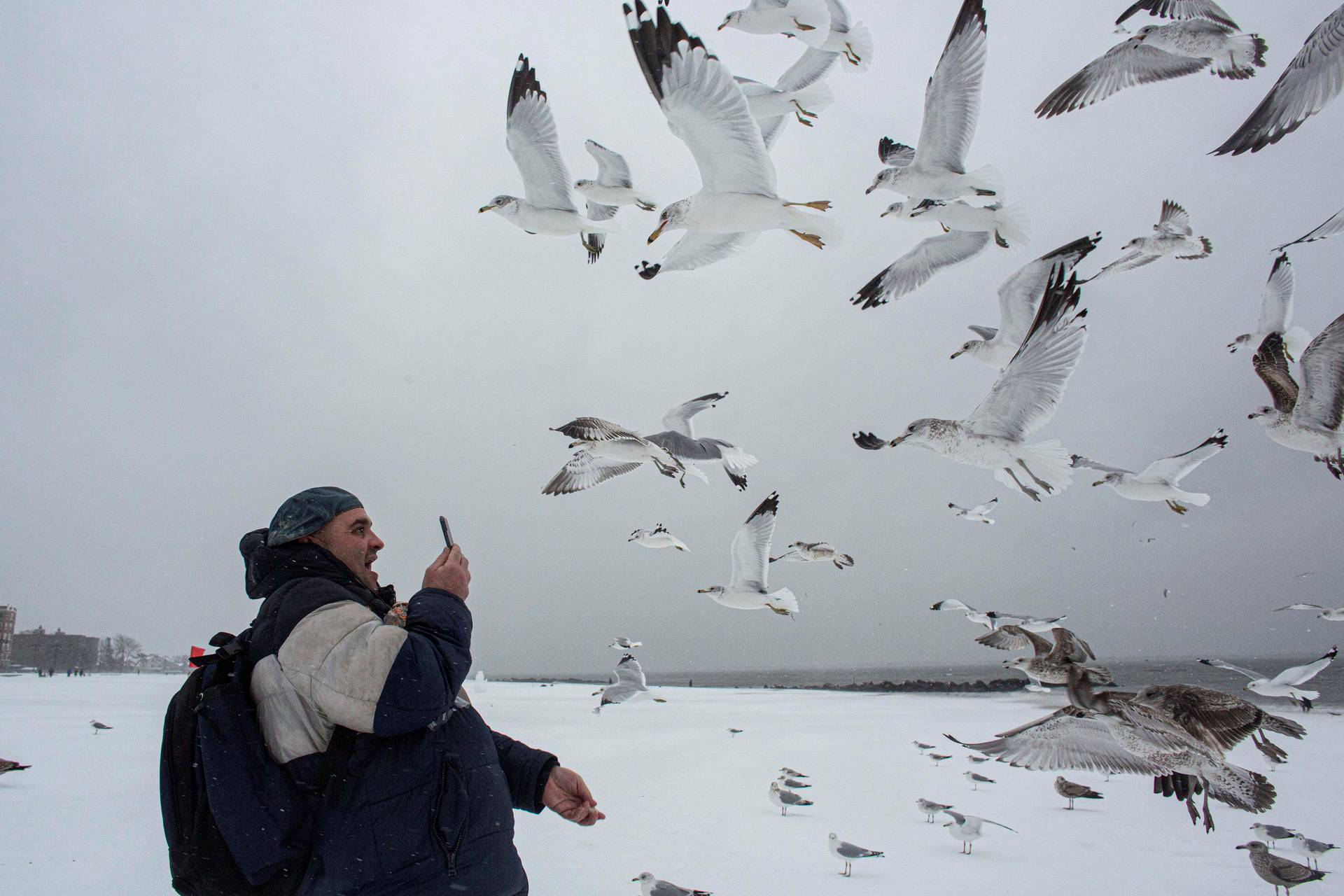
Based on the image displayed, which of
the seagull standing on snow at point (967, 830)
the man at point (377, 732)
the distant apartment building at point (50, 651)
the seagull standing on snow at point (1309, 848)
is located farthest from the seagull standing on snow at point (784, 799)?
the distant apartment building at point (50, 651)

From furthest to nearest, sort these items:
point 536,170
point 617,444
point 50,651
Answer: point 50,651, point 536,170, point 617,444

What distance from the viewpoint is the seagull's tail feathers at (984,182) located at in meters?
4.49

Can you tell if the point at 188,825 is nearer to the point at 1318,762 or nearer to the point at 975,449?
the point at 975,449

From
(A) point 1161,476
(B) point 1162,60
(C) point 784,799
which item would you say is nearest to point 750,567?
(C) point 784,799

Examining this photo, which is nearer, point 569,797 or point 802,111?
point 569,797

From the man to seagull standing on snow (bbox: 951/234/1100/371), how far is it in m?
4.33

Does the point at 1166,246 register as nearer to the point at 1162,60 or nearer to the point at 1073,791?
the point at 1162,60

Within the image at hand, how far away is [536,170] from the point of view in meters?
5.61

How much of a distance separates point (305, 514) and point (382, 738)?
501mm

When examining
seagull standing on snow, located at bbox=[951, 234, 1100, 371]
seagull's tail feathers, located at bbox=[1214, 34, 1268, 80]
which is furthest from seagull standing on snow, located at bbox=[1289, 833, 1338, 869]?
seagull's tail feathers, located at bbox=[1214, 34, 1268, 80]

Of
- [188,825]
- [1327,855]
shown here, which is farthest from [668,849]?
[1327,855]

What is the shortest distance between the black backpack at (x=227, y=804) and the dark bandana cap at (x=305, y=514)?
0.32m

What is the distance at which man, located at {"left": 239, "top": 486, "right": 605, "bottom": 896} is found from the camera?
1351 millimetres

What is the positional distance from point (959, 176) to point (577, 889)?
4645 mm
